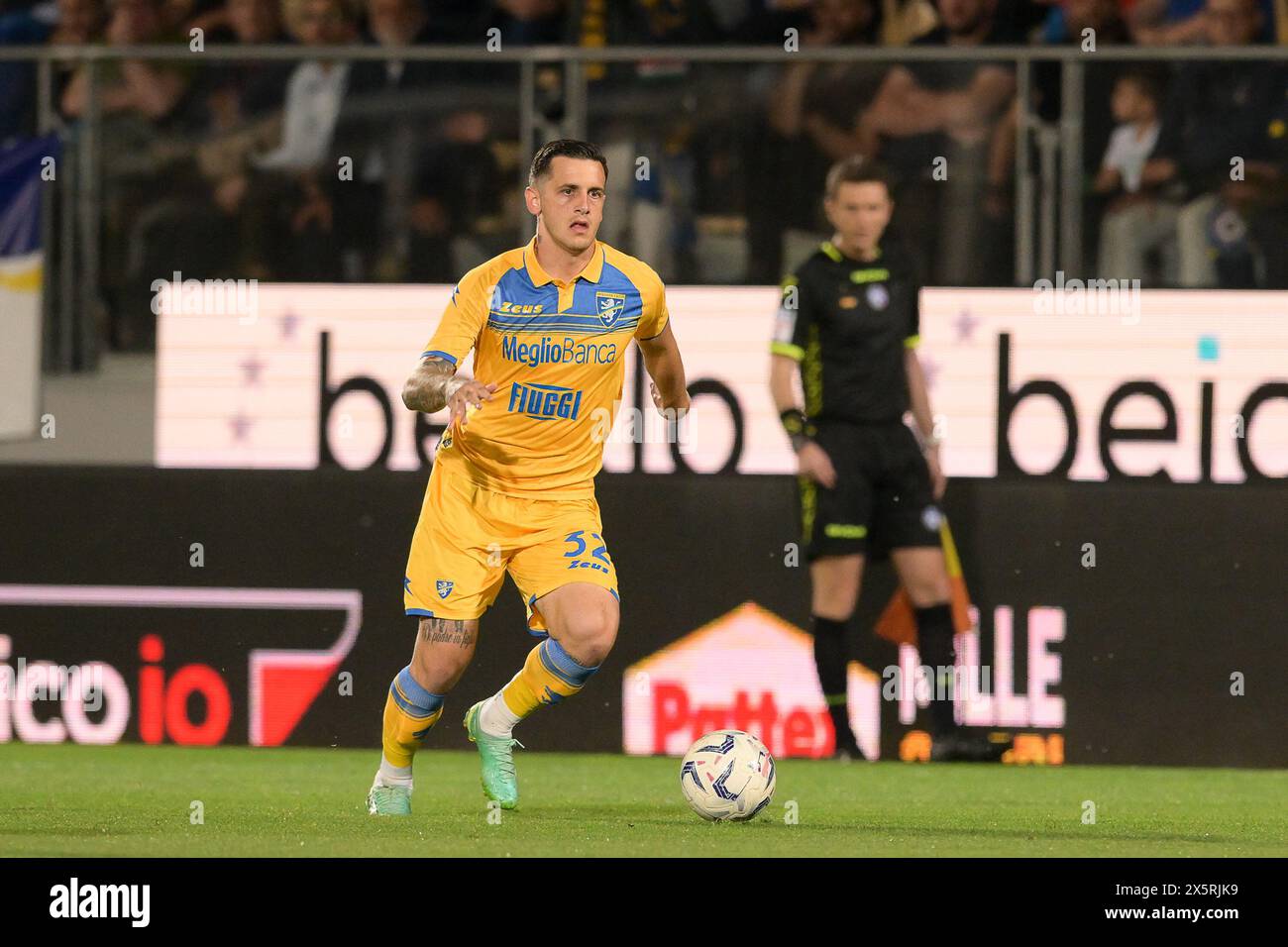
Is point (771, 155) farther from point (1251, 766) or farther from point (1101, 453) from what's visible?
point (1251, 766)

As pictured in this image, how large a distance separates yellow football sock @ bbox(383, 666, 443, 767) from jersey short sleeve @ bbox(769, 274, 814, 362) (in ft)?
9.07

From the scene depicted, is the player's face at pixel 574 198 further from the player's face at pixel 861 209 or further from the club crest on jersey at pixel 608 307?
the player's face at pixel 861 209

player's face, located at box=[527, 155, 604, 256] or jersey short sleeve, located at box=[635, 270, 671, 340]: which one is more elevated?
player's face, located at box=[527, 155, 604, 256]

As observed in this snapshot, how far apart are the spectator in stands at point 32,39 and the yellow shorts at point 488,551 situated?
4.27 m

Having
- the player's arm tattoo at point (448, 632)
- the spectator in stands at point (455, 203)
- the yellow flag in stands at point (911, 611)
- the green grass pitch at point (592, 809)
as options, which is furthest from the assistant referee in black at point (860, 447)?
the player's arm tattoo at point (448, 632)

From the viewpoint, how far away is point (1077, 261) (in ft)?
34.2

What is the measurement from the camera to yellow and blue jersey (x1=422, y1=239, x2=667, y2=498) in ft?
24.4

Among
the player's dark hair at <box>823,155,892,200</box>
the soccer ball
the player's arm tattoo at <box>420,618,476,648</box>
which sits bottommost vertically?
the soccer ball

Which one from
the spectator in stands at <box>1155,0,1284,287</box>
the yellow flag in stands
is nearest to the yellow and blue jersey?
the yellow flag in stands

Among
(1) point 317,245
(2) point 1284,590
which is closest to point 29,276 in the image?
(1) point 317,245

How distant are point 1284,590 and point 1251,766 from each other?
74 cm

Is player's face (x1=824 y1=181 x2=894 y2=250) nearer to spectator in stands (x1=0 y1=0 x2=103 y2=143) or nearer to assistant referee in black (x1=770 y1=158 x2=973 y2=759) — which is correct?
assistant referee in black (x1=770 y1=158 x2=973 y2=759)

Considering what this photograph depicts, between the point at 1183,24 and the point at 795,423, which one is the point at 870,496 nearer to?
the point at 795,423

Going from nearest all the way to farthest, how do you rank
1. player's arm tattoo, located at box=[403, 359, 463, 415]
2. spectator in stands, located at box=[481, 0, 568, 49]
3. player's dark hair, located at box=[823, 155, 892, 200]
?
player's arm tattoo, located at box=[403, 359, 463, 415]
player's dark hair, located at box=[823, 155, 892, 200]
spectator in stands, located at box=[481, 0, 568, 49]
